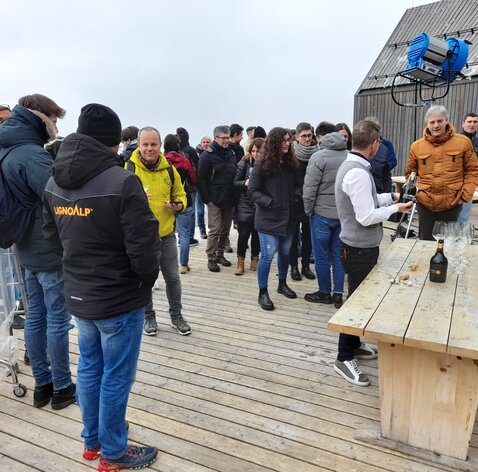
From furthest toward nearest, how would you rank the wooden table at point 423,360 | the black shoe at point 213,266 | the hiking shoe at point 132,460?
1. the black shoe at point 213,266
2. the hiking shoe at point 132,460
3. the wooden table at point 423,360

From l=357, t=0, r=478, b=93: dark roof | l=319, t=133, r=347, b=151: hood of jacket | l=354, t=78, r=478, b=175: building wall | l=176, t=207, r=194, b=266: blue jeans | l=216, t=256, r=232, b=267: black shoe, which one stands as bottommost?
l=216, t=256, r=232, b=267: black shoe

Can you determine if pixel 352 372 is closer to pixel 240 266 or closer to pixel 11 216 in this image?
pixel 11 216

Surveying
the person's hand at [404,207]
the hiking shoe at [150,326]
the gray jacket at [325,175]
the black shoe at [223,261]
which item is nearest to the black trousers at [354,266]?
the person's hand at [404,207]

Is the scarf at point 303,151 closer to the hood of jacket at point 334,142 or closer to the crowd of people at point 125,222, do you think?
the crowd of people at point 125,222

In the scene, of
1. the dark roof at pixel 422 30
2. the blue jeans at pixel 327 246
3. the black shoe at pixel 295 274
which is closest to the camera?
the blue jeans at pixel 327 246

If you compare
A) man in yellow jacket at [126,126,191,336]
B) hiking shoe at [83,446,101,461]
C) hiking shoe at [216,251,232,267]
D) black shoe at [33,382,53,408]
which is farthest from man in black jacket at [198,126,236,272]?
hiking shoe at [83,446,101,461]

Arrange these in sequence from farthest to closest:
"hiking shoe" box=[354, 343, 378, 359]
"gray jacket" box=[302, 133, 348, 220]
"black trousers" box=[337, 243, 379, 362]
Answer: "gray jacket" box=[302, 133, 348, 220] → "hiking shoe" box=[354, 343, 378, 359] → "black trousers" box=[337, 243, 379, 362]

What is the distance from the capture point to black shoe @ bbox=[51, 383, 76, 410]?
2445mm

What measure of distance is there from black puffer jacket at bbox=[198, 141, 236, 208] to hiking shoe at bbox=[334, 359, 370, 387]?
281cm

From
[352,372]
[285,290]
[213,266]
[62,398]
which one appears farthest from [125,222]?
[213,266]

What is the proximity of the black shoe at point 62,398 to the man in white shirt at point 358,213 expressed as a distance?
5.64 feet

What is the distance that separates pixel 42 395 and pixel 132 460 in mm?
867

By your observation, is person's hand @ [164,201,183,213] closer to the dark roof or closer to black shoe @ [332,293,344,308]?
black shoe @ [332,293,344,308]

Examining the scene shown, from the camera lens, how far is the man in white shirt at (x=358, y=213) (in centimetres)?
250
